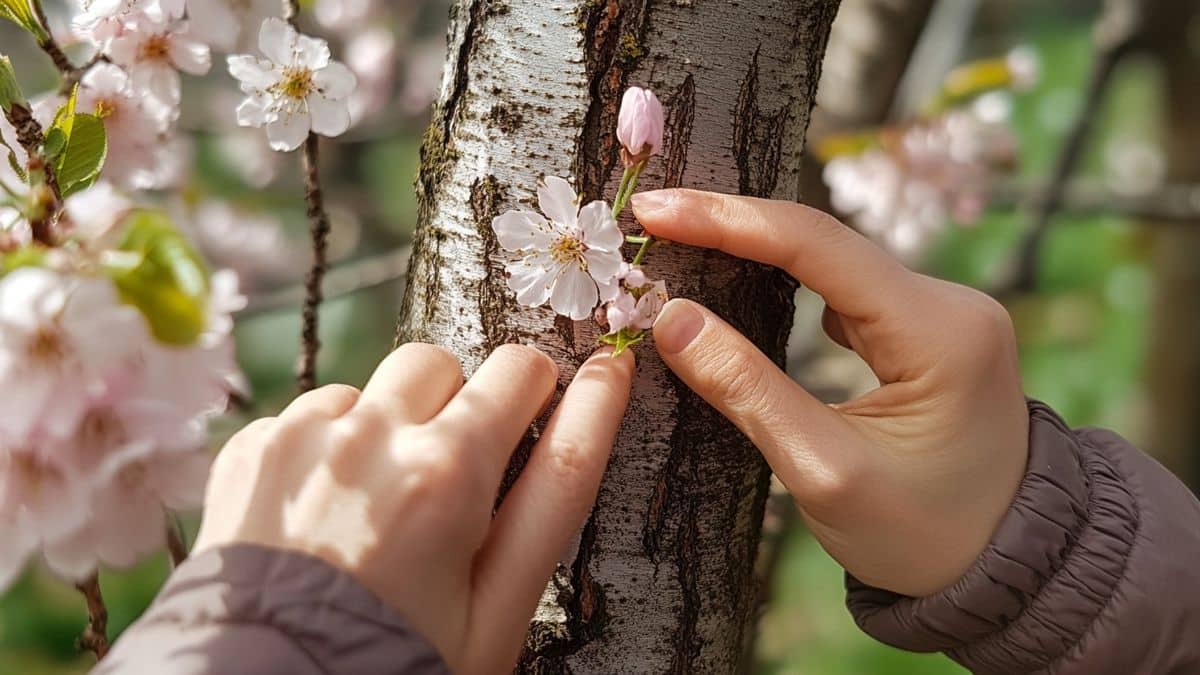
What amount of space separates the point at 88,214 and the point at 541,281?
0.81ft

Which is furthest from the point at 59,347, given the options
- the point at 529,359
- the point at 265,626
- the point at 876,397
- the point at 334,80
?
the point at 876,397

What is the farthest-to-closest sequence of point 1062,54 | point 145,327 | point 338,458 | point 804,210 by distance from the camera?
point 1062,54, point 804,210, point 338,458, point 145,327

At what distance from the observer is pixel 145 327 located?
35 centimetres

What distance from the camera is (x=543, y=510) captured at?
1.65ft

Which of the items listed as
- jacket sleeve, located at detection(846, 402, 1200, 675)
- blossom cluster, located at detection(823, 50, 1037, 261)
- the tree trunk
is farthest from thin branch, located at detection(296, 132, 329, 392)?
the tree trunk

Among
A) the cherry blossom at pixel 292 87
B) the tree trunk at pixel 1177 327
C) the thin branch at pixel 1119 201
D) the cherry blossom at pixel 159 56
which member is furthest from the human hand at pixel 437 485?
the tree trunk at pixel 1177 327

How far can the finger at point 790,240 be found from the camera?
539 mm

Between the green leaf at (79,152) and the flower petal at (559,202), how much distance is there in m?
0.27

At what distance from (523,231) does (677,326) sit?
112 mm

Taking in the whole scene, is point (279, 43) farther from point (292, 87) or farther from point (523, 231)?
point (523, 231)

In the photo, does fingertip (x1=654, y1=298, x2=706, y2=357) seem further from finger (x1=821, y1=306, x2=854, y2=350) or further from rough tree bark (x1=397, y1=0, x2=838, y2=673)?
finger (x1=821, y1=306, x2=854, y2=350)

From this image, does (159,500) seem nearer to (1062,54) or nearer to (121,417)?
(121,417)

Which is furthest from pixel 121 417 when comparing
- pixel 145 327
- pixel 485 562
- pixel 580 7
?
pixel 580 7

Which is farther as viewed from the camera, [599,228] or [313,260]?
[313,260]
